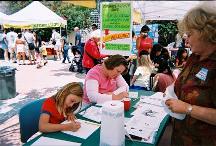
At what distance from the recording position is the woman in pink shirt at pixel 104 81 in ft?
8.70

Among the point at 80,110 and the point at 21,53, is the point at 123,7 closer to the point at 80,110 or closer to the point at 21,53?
the point at 80,110

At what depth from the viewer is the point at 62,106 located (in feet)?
6.81

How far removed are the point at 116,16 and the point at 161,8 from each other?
6.44 m

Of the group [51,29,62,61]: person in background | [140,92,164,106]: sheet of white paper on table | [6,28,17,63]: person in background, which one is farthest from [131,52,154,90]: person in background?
[6,28,17,63]: person in background

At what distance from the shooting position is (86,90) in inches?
107

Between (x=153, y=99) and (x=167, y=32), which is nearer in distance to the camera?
(x=153, y=99)

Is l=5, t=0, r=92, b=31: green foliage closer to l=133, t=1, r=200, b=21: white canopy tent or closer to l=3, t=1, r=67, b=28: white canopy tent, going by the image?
l=3, t=1, r=67, b=28: white canopy tent

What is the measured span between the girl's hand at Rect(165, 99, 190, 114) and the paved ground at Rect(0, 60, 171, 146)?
117cm

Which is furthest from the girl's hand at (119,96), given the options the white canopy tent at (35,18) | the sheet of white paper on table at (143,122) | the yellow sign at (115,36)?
the white canopy tent at (35,18)

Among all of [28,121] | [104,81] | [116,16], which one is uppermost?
[116,16]

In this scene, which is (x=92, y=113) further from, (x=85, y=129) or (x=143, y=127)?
(x=143, y=127)

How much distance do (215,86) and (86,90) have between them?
155cm

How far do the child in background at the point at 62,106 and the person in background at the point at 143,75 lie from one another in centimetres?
214

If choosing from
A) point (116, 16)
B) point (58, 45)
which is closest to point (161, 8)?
point (58, 45)
